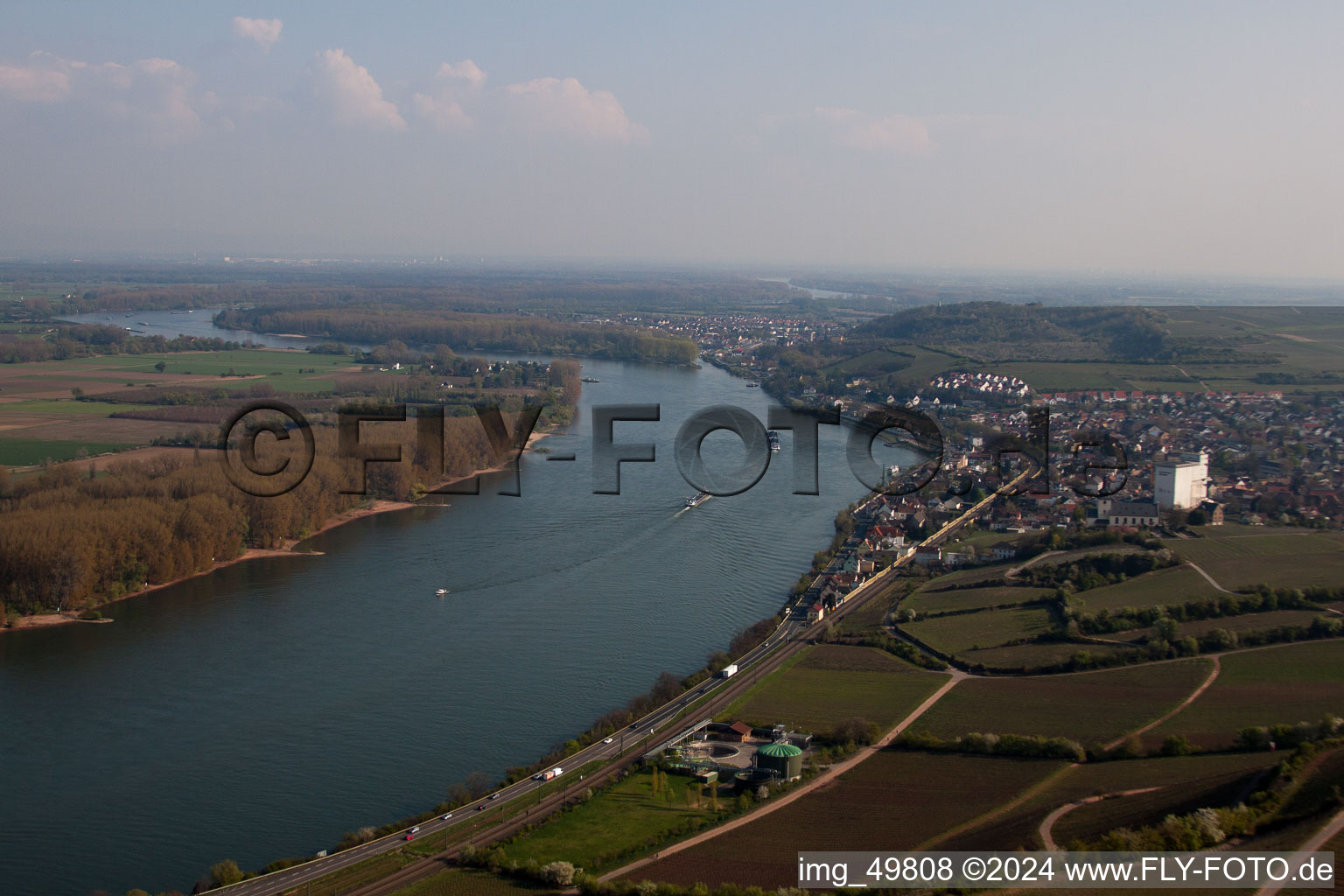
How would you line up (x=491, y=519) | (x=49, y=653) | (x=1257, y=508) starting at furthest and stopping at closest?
1. (x=491, y=519)
2. (x=1257, y=508)
3. (x=49, y=653)

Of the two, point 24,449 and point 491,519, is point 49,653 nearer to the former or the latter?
point 491,519

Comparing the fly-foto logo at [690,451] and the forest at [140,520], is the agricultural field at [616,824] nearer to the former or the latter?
the fly-foto logo at [690,451]

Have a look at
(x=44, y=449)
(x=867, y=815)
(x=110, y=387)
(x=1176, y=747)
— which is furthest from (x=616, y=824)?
(x=110, y=387)

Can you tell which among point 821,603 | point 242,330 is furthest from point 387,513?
point 242,330

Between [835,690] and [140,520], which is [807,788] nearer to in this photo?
[835,690]

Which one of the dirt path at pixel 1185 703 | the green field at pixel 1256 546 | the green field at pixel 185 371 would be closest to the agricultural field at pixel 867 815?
the dirt path at pixel 1185 703
